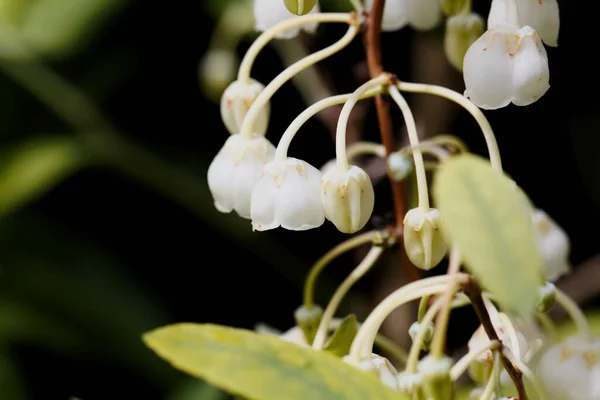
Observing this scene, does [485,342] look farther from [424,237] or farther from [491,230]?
[491,230]

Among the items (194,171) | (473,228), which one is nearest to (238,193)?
(473,228)

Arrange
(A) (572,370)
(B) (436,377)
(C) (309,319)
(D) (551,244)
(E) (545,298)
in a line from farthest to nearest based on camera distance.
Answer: (D) (551,244), (C) (309,319), (A) (572,370), (E) (545,298), (B) (436,377)

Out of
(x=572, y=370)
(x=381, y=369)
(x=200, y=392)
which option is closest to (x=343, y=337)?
(x=381, y=369)

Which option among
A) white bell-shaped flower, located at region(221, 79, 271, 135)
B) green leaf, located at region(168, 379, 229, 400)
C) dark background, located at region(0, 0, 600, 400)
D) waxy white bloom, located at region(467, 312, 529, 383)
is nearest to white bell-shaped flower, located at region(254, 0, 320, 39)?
white bell-shaped flower, located at region(221, 79, 271, 135)

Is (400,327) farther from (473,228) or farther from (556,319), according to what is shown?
(473,228)

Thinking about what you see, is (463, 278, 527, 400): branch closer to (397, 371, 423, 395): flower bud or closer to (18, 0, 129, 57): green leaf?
(397, 371, 423, 395): flower bud
